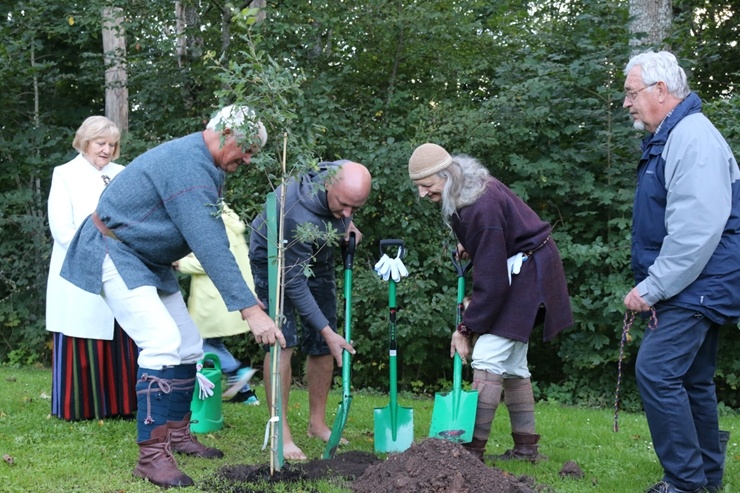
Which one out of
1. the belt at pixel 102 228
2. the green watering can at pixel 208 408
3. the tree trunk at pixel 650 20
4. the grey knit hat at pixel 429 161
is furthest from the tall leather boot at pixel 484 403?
the tree trunk at pixel 650 20

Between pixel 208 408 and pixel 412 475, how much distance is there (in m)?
1.96

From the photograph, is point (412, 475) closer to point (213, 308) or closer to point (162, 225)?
point (162, 225)

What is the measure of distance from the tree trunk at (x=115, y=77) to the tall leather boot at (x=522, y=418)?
6.53 m

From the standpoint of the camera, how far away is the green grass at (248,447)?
4.18 meters

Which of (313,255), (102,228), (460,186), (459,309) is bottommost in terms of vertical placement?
(459,309)

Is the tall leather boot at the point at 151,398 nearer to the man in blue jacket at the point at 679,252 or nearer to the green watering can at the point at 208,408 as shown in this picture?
the green watering can at the point at 208,408

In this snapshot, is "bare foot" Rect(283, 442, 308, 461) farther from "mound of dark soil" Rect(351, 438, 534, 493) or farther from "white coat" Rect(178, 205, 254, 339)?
"white coat" Rect(178, 205, 254, 339)

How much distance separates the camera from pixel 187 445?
185 inches

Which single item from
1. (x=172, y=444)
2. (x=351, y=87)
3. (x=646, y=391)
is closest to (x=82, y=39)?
(x=351, y=87)

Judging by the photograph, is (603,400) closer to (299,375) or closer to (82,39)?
(299,375)

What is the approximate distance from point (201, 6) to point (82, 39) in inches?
67.0

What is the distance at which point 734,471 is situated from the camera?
456 centimetres

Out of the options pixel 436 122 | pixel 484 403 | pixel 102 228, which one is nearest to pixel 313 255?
pixel 102 228

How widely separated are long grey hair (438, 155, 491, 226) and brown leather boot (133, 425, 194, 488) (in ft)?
5.87
